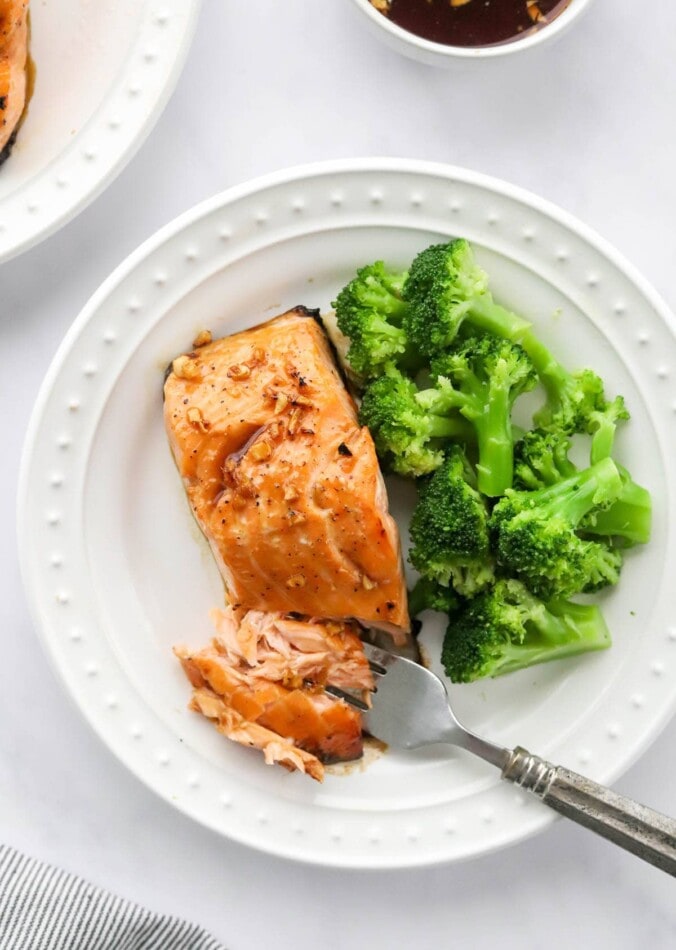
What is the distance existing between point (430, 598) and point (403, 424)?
0.57 meters

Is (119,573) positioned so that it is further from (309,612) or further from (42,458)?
(309,612)

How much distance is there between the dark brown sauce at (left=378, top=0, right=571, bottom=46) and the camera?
2832 mm

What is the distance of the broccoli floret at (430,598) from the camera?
2.94 meters

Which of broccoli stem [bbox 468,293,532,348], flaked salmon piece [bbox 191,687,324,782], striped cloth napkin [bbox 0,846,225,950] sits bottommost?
striped cloth napkin [bbox 0,846,225,950]

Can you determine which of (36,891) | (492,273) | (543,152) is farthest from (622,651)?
(36,891)

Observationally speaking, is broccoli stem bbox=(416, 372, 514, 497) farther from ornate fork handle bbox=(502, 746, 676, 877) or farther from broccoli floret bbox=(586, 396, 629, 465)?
ornate fork handle bbox=(502, 746, 676, 877)

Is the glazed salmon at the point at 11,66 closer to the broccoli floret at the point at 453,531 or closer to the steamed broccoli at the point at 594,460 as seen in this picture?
the broccoli floret at the point at 453,531

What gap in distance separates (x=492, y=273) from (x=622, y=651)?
124cm

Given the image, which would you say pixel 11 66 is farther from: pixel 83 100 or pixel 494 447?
pixel 494 447

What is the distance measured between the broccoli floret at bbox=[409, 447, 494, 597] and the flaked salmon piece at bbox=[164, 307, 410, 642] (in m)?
0.09

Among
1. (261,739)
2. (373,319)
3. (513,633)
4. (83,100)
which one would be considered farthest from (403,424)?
(83,100)

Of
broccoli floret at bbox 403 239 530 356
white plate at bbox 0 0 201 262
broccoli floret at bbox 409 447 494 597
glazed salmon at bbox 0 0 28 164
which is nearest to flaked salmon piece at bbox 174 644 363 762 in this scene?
broccoli floret at bbox 409 447 494 597

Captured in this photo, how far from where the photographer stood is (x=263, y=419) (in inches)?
108

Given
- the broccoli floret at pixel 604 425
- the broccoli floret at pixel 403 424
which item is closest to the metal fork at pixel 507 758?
the broccoli floret at pixel 403 424
